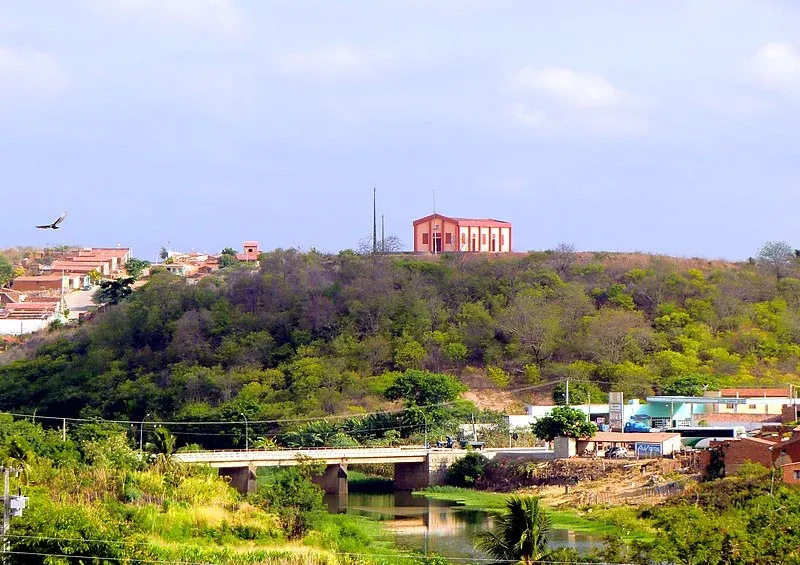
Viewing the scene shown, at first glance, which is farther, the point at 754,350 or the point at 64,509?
the point at 754,350

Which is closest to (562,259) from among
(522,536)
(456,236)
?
(456,236)

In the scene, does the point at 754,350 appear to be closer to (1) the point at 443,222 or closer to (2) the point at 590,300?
(2) the point at 590,300

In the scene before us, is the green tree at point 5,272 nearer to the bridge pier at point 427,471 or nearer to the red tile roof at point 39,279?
the red tile roof at point 39,279

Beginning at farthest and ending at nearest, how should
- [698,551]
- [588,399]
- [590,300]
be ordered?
[590,300]
[588,399]
[698,551]

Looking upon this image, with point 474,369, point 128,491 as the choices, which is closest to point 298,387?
point 474,369

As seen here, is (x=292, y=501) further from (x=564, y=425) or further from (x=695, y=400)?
(x=695, y=400)

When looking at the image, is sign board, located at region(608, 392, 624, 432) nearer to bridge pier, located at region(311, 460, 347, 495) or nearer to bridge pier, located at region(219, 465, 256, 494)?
bridge pier, located at region(311, 460, 347, 495)
